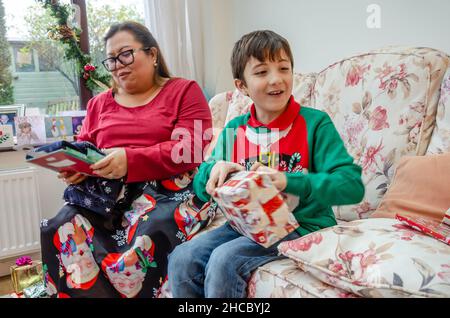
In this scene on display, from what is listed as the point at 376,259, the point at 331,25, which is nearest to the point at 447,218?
the point at 376,259

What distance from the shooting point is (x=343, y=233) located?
83 cm

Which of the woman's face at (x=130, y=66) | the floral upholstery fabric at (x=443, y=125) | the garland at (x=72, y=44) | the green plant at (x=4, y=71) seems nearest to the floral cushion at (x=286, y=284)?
the floral upholstery fabric at (x=443, y=125)

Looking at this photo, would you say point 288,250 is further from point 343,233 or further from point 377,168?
point 377,168

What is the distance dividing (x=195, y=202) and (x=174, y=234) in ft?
0.45

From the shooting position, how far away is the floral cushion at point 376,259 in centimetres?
67

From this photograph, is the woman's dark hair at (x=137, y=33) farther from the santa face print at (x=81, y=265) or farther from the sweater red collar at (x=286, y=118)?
the santa face print at (x=81, y=265)

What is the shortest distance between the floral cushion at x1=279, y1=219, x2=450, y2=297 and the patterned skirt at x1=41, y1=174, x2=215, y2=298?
1.15ft

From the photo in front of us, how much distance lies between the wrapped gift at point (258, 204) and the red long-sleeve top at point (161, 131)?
1.33ft

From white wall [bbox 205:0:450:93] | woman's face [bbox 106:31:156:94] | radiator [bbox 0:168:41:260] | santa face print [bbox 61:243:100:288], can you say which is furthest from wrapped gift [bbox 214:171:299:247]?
radiator [bbox 0:168:41:260]

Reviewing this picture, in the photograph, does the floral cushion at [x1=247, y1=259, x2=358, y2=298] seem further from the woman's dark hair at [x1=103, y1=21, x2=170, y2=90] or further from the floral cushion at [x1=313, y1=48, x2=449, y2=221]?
the woman's dark hair at [x1=103, y1=21, x2=170, y2=90]

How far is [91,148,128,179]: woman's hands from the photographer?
1.06 m

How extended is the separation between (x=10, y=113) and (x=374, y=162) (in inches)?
72.7
